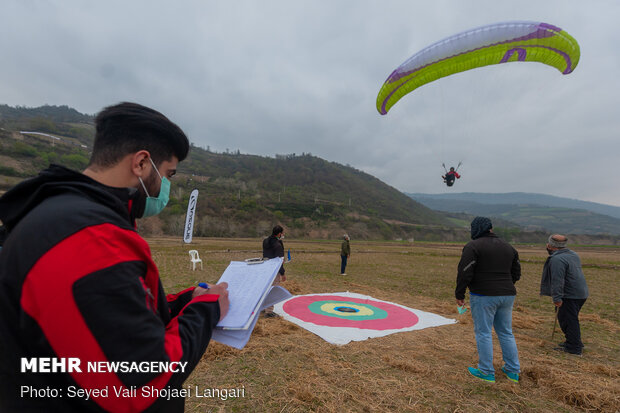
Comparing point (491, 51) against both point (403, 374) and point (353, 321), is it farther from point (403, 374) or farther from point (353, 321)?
point (403, 374)

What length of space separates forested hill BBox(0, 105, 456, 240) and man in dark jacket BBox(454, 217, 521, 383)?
2171 inches

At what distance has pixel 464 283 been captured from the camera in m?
4.41

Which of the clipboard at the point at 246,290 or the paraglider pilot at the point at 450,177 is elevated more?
the paraglider pilot at the point at 450,177

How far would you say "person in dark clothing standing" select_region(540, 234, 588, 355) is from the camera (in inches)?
214

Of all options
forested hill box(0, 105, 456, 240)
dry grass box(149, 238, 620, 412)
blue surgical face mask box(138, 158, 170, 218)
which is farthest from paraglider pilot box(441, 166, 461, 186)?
forested hill box(0, 105, 456, 240)

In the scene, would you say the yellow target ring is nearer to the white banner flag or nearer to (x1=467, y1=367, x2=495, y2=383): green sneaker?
(x1=467, y1=367, x2=495, y2=383): green sneaker

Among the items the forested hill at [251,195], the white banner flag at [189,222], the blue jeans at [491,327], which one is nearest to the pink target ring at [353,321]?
the blue jeans at [491,327]

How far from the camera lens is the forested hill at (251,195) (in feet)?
191

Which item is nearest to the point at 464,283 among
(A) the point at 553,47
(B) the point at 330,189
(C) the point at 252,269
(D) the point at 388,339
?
(D) the point at 388,339

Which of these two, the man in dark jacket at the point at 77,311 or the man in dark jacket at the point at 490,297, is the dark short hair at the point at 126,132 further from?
the man in dark jacket at the point at 490,297

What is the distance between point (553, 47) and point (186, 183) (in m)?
82.6

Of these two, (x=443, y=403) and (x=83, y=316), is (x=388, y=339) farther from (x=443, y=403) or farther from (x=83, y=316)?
(x=83, y=316)

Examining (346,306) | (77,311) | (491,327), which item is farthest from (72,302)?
(346,306)

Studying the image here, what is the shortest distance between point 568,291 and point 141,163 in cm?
743
